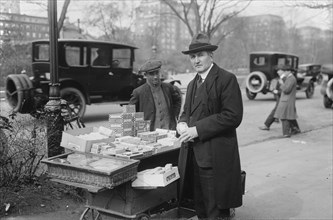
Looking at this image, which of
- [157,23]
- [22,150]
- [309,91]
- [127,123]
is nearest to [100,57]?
[22,150]

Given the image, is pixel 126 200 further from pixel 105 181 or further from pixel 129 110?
pixel 129 110

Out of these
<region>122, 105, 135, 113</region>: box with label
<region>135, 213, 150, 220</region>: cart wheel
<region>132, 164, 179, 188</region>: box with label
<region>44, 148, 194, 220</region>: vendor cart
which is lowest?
<region>135, 213, 150, 220</region>: cart wheel

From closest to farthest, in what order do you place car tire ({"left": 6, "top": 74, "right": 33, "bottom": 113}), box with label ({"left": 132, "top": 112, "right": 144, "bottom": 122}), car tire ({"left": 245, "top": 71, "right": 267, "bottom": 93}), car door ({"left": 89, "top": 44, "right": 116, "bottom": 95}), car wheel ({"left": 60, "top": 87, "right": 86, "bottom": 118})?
box with label ({"left": 132, "top": 112, "right": 144, "bottom": 122}), car tire ({"left": 6, "top": 74, "right": 33, "bottom": 113}), car wheel ({"left": 60, "top": 87, "right": 86, "bottom": 118}), car door ({"left": 89, "top": 44, "right": 116, "bottom": 95}), car tire ({"left": 245, "top": 71, "right": 267, "bottom": 93})

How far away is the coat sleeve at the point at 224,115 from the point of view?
3115 millimetres

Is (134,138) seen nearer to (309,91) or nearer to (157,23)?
(309,91)

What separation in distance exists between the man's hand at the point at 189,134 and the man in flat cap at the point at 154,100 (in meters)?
1.78

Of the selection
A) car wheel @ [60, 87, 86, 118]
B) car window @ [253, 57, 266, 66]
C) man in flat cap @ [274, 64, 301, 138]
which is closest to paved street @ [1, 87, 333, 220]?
man in flat cap @ [274, 64, 301, 138]

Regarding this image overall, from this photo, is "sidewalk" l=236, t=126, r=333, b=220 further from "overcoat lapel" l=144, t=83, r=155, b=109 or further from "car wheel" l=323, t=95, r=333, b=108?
"car wheel" l=323, t=95, r=333, b=108

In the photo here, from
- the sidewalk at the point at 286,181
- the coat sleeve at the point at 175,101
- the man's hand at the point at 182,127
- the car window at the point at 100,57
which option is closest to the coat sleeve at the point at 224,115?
the man's hand at the point at 182,127

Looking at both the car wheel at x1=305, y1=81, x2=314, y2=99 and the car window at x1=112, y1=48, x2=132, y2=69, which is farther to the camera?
the car wheel at x1=305, y1=81, x2=314, y2=99

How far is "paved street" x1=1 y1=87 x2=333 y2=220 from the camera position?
4629mm

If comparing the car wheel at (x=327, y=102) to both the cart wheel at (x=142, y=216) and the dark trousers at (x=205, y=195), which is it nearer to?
the dark trousers at (x=205, y=195)

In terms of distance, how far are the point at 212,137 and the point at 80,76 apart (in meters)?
8.53

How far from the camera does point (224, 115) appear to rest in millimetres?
3129
